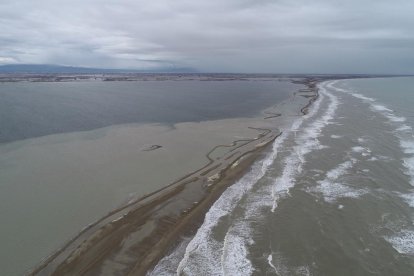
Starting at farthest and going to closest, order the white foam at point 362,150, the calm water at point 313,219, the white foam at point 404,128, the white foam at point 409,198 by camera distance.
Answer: the white foam at point 404,128
the white foam at point 362,150
the white foam at point 409,198
the calm water at point 313,219

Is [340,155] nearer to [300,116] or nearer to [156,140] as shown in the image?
[156,140]

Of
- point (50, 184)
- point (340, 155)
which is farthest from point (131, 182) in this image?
point (340, 155)

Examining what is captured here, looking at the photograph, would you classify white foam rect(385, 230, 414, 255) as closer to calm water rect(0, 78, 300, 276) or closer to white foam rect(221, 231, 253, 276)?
white foam rect(221, 231, 253, 276)

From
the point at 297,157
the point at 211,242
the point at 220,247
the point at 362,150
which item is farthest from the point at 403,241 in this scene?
the point at 362,150

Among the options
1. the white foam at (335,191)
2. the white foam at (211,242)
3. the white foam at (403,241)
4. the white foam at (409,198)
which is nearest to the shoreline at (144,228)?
the white foam at (211,242)

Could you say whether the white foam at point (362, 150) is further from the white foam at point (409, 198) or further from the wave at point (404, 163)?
the white foam at point (409, 198)

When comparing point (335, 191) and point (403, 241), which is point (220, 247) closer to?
point (403, 241)
